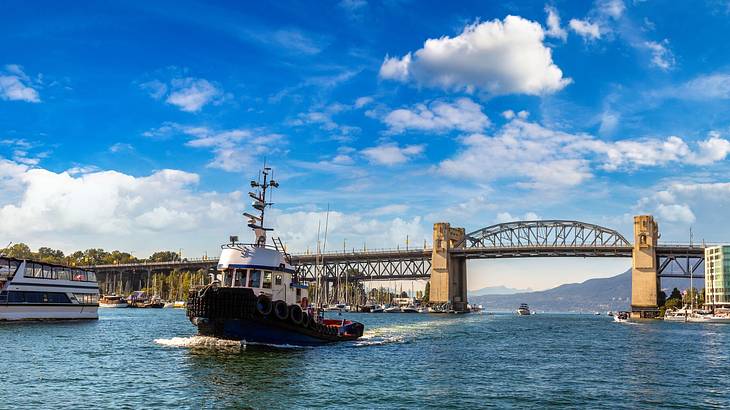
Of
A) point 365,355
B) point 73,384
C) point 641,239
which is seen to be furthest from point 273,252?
point 641,239

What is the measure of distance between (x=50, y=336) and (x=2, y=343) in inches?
316

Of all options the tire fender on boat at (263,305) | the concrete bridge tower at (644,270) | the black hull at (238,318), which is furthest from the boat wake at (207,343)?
the concrete bridge tower at (644,270)

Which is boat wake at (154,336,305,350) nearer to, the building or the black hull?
the black hull

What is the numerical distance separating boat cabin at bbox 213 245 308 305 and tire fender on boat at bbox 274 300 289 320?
1.70 m

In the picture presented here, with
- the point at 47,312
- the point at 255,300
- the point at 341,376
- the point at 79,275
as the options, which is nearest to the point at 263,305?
the point at 255,300

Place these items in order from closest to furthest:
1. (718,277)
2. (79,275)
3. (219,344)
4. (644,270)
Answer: (219,344) < (79,275) < (718,277) < (644,270)

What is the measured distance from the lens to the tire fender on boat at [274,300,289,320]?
46.4 m

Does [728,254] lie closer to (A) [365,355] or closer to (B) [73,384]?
(A) [365,355]

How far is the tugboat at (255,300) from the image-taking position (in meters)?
45.0

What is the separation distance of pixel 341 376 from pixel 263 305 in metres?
11.7

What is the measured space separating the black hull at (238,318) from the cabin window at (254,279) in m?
2.32

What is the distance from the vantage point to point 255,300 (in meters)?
45.2

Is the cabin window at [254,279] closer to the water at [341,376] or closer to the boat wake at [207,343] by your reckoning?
the boat wake at [207,343]

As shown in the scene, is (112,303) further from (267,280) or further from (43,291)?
(267,280)
